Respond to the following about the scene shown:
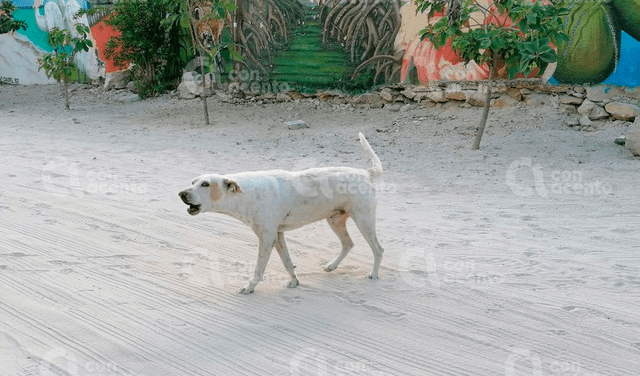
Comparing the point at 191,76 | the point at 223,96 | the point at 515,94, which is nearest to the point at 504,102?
the point at 515,94

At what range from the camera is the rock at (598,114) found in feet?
39.9

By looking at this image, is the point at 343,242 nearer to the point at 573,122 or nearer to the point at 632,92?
the point at 573,122

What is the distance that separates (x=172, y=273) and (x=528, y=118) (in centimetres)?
898

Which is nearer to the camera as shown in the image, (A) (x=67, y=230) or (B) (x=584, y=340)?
(B) (x=584, y=340)

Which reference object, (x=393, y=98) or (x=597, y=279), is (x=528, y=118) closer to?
(x=393, y=98)

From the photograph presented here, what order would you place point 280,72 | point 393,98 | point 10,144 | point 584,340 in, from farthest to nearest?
1. point 280,72
2. point 393,98
3. point 10,144
4. point 584,340

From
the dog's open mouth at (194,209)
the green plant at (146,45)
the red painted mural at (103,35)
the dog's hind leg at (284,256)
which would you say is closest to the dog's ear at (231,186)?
the dog's open mouth at (194,209)

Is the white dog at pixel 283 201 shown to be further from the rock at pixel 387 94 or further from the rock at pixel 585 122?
the rock at pixel 387 94

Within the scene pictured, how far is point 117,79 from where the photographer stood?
781 inches

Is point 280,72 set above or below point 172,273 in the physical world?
above

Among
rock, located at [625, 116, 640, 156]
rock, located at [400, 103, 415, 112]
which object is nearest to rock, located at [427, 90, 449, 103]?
rock, located at [400, 103, 415, 112]

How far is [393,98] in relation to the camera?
587 inches

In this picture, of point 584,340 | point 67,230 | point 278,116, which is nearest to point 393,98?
point 278,116

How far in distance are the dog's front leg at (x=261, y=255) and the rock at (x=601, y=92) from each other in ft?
30.2
